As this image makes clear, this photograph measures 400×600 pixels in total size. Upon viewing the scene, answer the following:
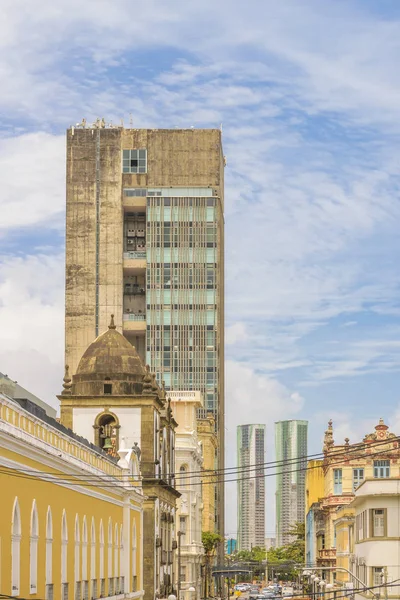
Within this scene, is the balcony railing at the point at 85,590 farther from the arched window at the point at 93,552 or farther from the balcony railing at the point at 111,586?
the balcony railing at the point at 111,586

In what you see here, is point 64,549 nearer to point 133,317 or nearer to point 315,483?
point 315,483

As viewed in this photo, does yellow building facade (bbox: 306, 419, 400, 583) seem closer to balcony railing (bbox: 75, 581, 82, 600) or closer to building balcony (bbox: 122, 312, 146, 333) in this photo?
balcony railing (bbox: 75, 581, 82, 600)

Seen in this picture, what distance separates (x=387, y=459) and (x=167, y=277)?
173 feet

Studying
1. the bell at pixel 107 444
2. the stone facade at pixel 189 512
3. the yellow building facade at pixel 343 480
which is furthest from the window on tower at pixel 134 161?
the bell at pixel 107 444

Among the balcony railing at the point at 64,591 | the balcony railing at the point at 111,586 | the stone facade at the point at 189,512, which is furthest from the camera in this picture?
the stone facade at the point at 189,512

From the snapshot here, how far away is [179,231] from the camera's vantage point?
132m

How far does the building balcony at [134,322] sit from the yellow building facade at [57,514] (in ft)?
237

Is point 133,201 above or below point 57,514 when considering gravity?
above

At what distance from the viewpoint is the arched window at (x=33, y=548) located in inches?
1449

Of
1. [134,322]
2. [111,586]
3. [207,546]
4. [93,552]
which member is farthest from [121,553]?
[134,322]

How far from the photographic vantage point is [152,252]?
13188 cm

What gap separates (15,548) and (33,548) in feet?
7.94

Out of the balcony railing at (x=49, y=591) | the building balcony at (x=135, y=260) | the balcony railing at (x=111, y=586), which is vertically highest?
the building balcony at (x=135, y=260)

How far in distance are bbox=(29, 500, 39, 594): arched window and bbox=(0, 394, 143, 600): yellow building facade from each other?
1.0 inches
